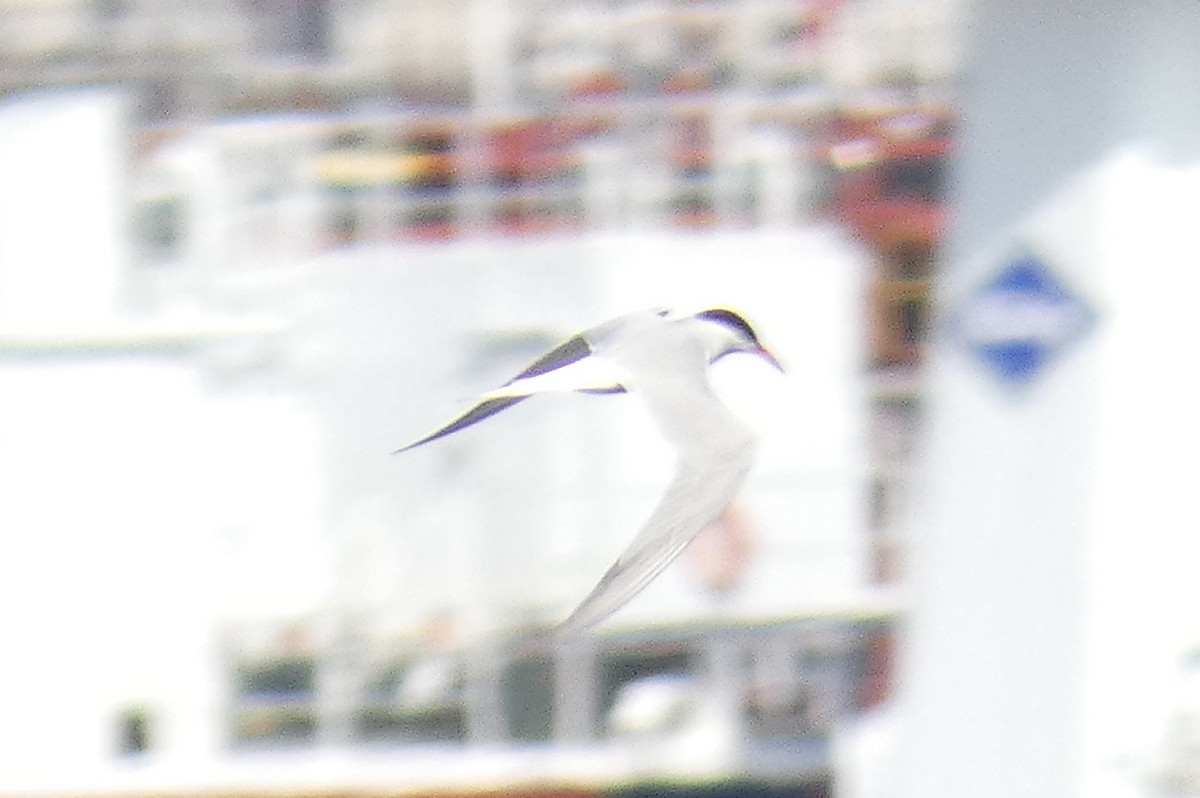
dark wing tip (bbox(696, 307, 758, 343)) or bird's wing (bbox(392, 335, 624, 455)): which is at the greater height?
dark wing tip (bbox(696, 307, 758, 343))

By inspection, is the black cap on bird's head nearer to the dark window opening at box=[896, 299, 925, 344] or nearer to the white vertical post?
the white vertical post

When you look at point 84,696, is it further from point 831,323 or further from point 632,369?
point 632,369

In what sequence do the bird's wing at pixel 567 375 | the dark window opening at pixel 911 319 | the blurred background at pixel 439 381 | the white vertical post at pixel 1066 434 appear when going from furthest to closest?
the dark window opening at pixel 911 319 → the blurred background at pixel 439 381 → the white vertical post at pixel 1066 434 → the bird's wing at pixel 567 375

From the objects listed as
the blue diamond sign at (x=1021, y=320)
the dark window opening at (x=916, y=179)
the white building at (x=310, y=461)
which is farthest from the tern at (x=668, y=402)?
the dark window opening at (x=916, y=179)

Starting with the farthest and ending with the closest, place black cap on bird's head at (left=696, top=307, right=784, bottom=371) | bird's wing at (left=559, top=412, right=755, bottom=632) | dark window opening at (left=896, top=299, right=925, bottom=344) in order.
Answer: dark window opening at (left=896, top=299, right=925, bottom=344), black cap on bird's head at (left=696, top=307, right=784, bottom=371), bird's wing at (left=559, top=412, right=755, bottom=632)

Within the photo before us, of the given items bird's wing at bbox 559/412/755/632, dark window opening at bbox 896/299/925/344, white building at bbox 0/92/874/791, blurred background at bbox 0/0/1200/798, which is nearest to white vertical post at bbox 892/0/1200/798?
blurred background at bbox 0/0/1200/798

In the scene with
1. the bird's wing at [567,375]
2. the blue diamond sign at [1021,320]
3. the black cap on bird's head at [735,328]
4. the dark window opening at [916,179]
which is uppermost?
the dark window opening at [916,179]

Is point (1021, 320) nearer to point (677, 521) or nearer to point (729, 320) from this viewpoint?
point (729, 320)

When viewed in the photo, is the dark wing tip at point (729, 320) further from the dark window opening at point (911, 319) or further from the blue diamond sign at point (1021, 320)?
the dark window opening at point (911, 319)

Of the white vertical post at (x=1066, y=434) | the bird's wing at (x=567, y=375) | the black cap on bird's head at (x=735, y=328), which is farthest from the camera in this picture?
the white vertical post at (x=1066, y=434)
